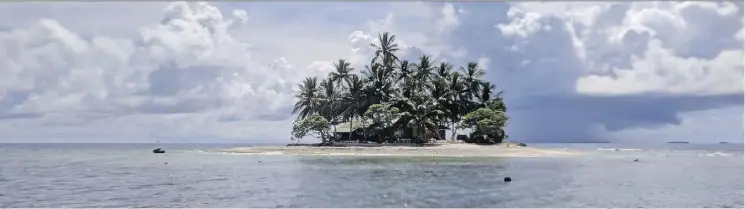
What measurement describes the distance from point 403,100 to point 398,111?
58.5 inches

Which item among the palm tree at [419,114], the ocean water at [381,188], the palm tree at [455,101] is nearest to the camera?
the ocean water at [381,188]

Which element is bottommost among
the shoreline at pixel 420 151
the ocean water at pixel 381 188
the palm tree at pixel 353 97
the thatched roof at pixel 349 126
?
the ocean water at pixel 381 188

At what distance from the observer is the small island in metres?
71.4

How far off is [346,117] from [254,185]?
1971 inches

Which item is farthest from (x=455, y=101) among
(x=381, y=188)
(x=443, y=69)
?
(x=381, y=188)

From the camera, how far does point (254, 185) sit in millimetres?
32344

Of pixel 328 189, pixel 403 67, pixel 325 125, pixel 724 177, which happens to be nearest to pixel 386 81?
pixel 403 67

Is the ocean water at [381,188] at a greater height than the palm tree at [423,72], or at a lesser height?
lesser

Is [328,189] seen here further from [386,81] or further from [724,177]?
[386,81]

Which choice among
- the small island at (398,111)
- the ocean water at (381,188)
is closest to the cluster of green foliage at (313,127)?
the small island at (398,111)

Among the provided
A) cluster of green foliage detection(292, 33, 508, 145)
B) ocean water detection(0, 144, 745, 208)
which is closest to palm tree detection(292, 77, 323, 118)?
cluster of green foliage detection(292, 33, 508, 145)

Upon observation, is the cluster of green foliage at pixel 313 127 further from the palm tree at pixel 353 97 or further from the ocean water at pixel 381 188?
the ocean water at pixel 381 188

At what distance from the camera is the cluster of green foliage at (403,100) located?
238 feet

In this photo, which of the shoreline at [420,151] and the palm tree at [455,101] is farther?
the palm tree at [455,101]
